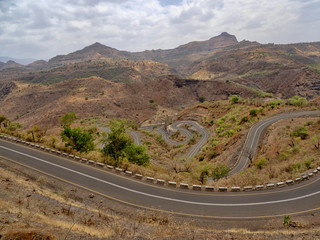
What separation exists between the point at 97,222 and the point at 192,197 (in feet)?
21.6

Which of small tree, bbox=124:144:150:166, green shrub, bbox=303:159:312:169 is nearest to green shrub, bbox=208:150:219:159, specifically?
small tree, bbox=124:144:150:166

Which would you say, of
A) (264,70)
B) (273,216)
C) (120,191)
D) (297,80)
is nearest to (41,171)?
(120,191)

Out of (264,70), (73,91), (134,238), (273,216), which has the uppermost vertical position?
(264,70)

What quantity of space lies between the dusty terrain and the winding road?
0.67m

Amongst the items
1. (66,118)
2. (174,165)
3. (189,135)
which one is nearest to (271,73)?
(189,135)

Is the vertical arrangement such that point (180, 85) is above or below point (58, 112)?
above

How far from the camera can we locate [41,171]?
1711cm

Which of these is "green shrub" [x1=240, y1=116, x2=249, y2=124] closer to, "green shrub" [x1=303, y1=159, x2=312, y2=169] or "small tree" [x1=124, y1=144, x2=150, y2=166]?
"green shrub" [x1=303, y1=159, x2=312, y2=169]

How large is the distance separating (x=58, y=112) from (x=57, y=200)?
77.8 metres

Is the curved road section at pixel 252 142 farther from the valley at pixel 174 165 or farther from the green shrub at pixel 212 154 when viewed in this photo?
the green shrub at pixel 212 154

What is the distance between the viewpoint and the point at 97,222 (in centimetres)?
1053

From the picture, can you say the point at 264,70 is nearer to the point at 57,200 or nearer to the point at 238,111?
the point at 238,111

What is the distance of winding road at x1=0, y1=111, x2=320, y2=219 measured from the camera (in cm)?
1219

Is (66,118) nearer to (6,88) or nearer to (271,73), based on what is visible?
(6,88)
